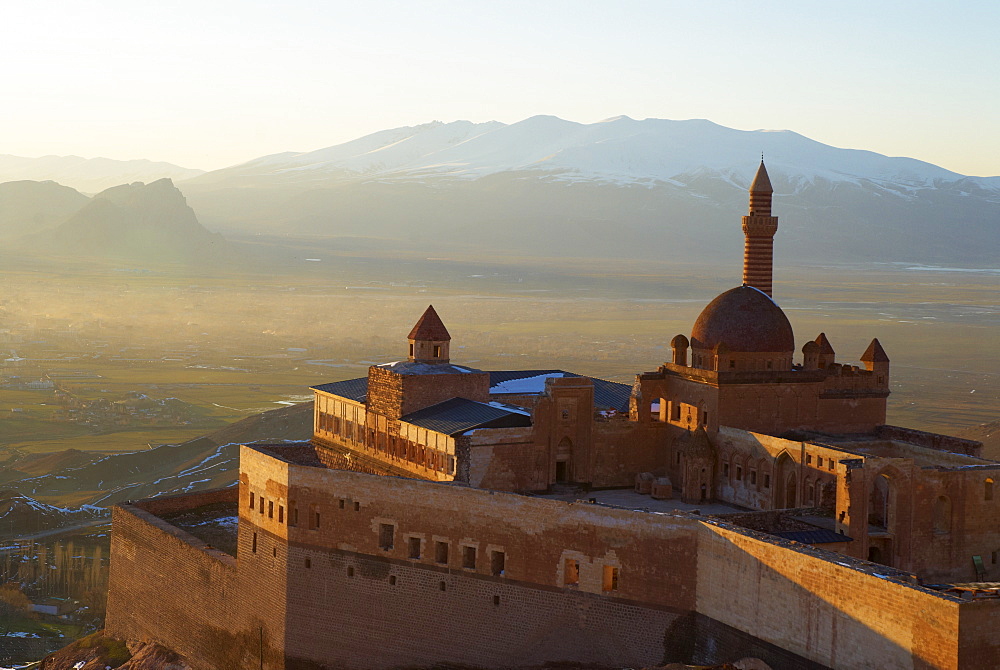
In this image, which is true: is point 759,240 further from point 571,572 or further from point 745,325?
point 571,572

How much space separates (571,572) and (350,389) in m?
19.9

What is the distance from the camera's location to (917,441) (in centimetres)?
5084

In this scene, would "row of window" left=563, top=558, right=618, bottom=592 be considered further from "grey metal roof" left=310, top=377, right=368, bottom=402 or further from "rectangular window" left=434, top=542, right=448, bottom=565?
"grey metal roof" left=310, top=377, right=368, bottom=402

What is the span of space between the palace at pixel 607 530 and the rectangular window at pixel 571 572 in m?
0.09

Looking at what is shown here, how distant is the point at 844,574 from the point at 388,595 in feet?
57.4

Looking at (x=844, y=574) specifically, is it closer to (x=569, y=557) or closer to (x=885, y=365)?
(x=569, y=557)

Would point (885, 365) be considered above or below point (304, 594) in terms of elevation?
above

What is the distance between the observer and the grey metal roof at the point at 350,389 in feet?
185

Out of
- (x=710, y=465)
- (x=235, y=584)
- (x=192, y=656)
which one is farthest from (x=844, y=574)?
(x=192, y=656)

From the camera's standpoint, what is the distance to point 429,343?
53.5 metres

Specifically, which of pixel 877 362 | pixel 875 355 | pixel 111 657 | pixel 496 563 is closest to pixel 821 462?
pixel 877 362

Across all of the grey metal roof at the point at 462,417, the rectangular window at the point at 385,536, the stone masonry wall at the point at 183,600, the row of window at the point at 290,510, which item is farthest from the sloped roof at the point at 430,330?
the stone masonry wall at the point at 183,600

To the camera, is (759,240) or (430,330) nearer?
(430,330)

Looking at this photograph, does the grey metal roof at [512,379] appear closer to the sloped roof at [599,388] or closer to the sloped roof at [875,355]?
the sloped roof at [599,388]
